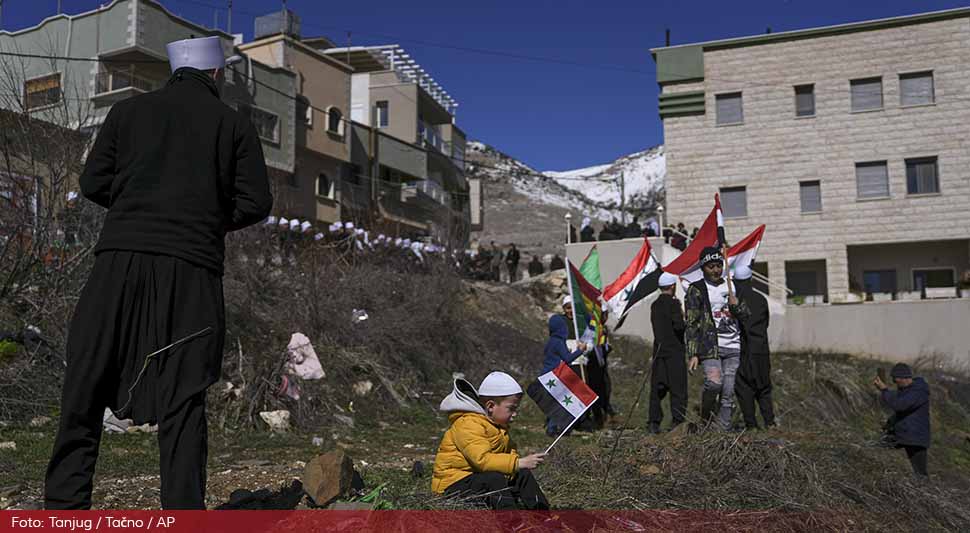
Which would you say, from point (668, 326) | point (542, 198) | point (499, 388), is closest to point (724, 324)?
point (668, 326)

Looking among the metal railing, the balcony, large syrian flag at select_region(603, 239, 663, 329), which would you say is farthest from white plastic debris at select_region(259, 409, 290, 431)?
the metal railing

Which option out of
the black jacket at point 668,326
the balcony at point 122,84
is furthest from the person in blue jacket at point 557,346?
the balcony at point 122,84

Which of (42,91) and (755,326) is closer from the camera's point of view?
(755,326)

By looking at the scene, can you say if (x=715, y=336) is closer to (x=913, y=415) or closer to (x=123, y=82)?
(x=913, y=415)

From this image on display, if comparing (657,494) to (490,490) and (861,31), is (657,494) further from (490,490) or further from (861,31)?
(861,31)

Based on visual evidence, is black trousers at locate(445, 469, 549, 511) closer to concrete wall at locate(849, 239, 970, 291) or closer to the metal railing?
the metal railing

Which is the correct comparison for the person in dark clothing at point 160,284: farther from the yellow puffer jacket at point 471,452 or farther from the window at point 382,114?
the window at point 382,114

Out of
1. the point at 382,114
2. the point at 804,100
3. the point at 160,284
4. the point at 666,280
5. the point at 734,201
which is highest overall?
the point at 382,114

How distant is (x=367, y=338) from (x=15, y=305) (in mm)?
5217

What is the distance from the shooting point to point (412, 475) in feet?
21.4

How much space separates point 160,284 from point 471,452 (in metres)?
1.91

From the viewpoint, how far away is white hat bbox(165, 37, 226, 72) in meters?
3.72

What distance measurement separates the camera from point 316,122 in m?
36.2

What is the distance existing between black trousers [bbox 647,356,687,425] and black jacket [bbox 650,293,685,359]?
10 cm
